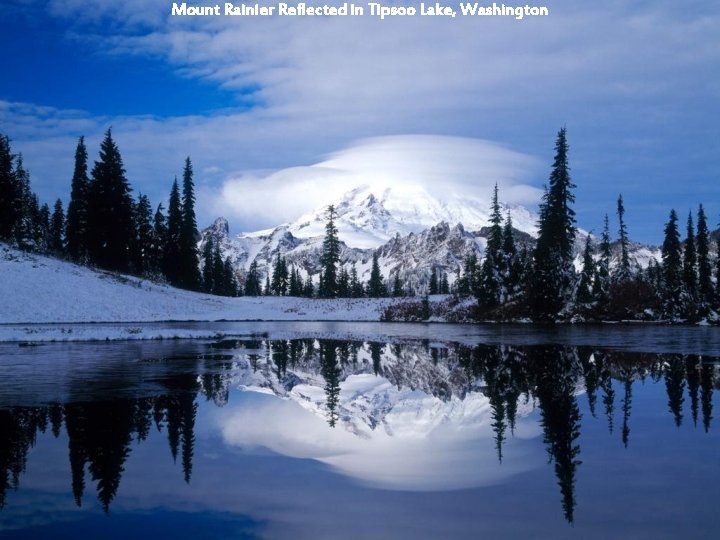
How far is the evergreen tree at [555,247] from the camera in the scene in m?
61.0

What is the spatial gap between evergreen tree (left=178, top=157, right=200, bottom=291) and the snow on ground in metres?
14.1

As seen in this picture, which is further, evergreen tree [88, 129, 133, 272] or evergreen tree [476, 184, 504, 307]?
evergreen tree [88, 129, 133, 272]

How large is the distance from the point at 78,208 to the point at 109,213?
14.4 metres

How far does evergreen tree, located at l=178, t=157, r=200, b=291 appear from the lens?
9150 centimetres

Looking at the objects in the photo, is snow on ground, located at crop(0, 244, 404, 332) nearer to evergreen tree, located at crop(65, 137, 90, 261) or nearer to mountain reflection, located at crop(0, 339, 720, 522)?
evergreen tree, located at crop(65, 137, 90, 261)

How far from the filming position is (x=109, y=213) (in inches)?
2992

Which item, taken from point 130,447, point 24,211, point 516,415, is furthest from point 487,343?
point 24,211

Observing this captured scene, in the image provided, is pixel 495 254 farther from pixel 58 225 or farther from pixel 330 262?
pixel 58 225

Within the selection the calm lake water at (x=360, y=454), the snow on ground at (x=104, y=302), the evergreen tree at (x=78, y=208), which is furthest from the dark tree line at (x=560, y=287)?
the evergreen tree at (x=78, y=208)

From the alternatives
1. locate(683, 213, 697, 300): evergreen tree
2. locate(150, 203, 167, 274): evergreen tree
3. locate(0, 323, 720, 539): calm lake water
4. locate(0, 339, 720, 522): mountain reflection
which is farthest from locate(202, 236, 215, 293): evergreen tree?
locate(0, 323, 720, 539): calm lake water

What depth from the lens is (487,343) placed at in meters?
32.5

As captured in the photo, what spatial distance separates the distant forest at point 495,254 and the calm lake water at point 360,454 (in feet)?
148

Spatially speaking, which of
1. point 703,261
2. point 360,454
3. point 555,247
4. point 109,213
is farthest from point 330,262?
point 360,454

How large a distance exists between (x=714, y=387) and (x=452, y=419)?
7877 mm
